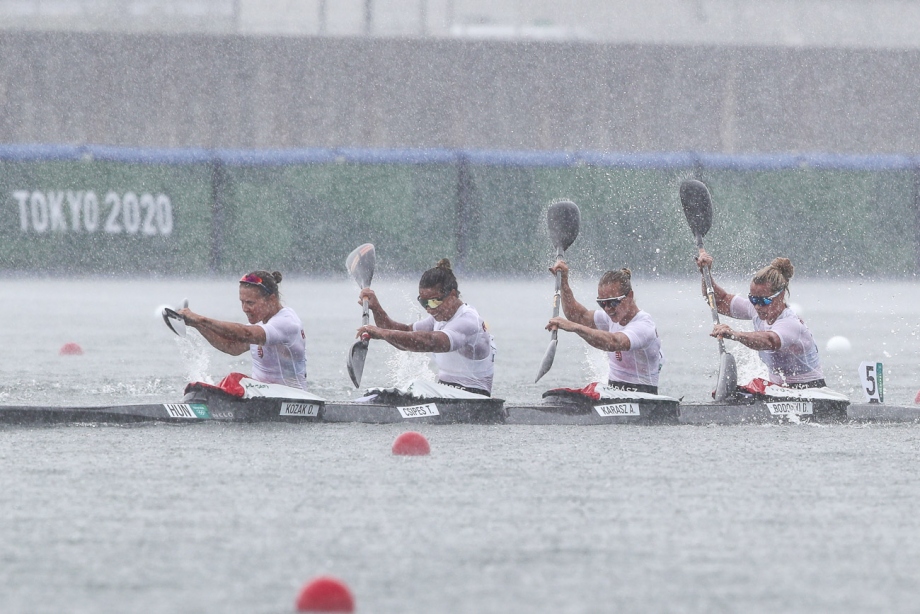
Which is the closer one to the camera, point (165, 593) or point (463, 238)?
point (165, 593)

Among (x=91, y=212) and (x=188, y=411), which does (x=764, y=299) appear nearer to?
A: (x=188, y=411)

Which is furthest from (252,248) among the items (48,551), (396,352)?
(48,551)

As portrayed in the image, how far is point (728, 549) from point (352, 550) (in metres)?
1.35

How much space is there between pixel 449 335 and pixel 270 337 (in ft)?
3.72

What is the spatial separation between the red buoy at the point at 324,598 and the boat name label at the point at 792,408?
605cm

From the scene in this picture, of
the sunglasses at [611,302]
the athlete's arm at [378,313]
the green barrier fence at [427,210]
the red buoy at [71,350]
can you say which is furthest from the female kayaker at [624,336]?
the green barrier fence at [427,210]

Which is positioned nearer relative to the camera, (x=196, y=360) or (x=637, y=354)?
(x=637, y=354)

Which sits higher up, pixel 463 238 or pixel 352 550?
pixel 463 238

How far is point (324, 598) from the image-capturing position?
4621mm

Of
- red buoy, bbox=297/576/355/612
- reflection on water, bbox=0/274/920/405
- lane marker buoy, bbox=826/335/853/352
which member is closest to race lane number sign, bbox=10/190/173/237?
reflection on water, bbox=0/274/920/405

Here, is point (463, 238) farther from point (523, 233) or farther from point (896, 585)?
point (896, 585)

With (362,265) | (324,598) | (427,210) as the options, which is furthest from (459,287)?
(324,598)

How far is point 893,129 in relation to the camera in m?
31.8

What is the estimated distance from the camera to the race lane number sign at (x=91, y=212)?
2441cm
